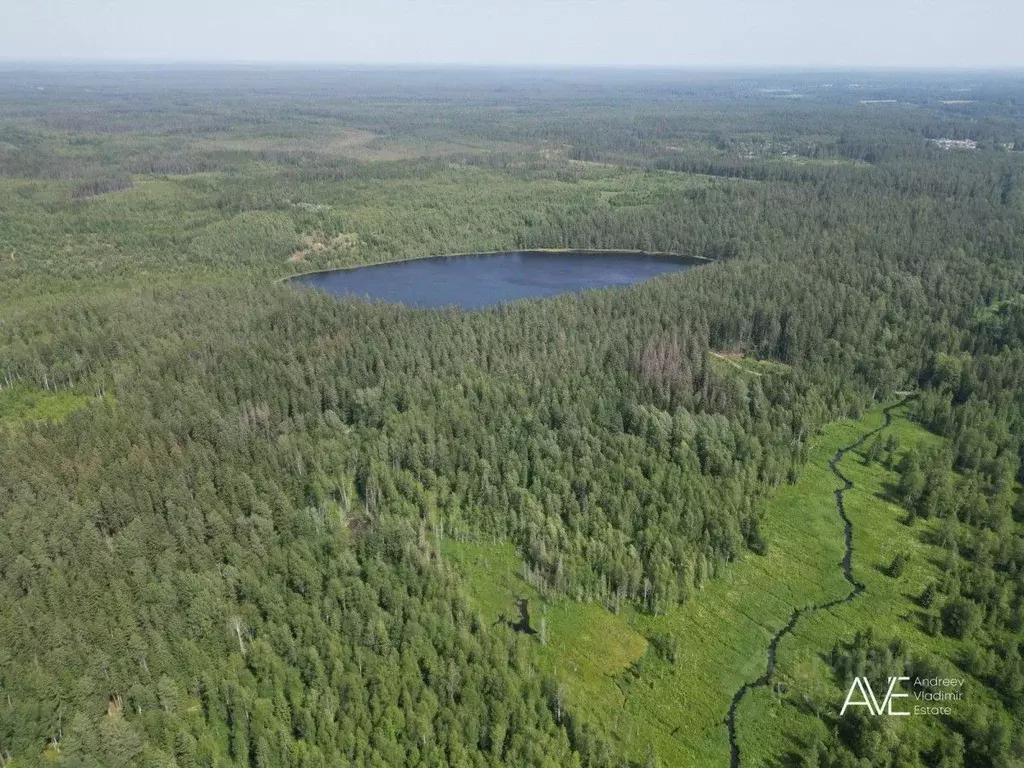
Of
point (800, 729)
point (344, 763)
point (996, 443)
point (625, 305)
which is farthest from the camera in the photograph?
point (625, 305)

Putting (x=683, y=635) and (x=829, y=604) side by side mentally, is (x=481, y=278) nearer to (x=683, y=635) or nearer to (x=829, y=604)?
(x=829, y=604)

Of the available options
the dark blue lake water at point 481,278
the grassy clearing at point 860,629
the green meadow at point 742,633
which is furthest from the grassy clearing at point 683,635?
the dark blue lake water at point 481,278

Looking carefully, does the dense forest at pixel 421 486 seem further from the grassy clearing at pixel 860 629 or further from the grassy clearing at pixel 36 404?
the grassy clearing at pixel 860 629

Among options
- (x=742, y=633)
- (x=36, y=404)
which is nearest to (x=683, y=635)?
(x=742, y=633)

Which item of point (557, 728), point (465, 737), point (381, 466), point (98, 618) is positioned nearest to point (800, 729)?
point (557, 728)

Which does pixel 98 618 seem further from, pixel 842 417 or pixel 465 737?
pixel 842 417
